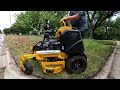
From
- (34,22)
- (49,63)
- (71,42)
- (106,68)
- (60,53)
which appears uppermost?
(34,22)

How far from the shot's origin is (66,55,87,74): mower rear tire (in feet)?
11.2

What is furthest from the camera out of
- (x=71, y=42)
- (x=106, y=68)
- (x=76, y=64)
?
(x=106, y=68)

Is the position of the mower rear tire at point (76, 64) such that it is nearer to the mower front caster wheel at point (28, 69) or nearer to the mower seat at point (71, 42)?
the mower seat at point (71, 42)

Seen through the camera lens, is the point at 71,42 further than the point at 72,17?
Yes

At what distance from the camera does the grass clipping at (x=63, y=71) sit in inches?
128

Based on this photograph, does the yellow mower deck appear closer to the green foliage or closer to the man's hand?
the green foliage

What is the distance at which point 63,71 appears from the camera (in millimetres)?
3449

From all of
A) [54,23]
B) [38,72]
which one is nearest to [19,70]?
[38,72]

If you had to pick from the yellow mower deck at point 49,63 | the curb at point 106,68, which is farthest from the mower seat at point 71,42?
the curb at point 106,68

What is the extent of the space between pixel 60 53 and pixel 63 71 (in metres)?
0.25

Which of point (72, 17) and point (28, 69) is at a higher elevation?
point (72, 17)

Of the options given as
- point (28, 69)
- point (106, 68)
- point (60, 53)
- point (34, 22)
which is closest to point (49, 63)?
point (60, 53)

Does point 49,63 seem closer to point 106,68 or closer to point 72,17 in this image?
point 72,17
